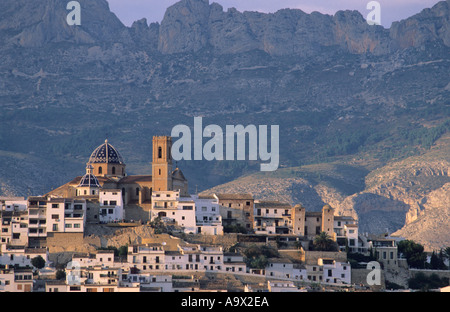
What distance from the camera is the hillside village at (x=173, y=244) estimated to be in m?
110

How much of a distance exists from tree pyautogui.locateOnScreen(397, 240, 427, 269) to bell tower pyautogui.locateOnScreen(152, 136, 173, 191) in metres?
24.5

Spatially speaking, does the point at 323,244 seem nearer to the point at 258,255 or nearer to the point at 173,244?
the point at 258,255

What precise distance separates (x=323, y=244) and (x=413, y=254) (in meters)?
10.5

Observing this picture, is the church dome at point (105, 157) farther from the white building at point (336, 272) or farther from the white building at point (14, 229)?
the white building at point (336, 272)

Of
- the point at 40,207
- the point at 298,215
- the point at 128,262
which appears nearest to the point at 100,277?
the point at 128,262

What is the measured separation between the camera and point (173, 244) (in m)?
118

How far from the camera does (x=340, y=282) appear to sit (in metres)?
116

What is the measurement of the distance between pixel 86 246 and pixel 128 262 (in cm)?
655

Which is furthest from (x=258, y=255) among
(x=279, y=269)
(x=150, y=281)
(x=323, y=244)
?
(x=150, y=281)

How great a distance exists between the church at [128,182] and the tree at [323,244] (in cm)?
1698

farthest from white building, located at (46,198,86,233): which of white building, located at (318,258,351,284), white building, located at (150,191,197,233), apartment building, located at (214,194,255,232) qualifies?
white building, located at (318,258,351,284)

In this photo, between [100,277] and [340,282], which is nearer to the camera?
[100,277]

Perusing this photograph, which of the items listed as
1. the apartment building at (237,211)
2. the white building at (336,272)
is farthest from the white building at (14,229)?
the white building at (336,272)
